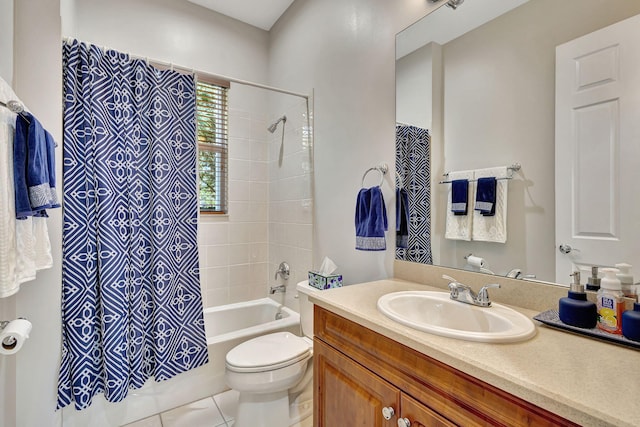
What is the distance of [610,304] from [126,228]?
77.4 inches

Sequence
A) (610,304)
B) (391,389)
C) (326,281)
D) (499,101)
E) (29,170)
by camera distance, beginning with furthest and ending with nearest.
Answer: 1. (326,281)
2. (499,101)
3. (29,170)
4. (391,389)
5. (610,304)

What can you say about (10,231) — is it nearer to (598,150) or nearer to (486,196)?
(486,196)

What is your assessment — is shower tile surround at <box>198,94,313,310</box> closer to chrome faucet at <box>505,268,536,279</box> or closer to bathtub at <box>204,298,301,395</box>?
bathtub at <box>204,298,301,395</box>

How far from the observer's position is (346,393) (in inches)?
42.2

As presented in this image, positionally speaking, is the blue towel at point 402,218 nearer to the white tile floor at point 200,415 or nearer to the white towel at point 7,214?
the white tile floor at point 200,415

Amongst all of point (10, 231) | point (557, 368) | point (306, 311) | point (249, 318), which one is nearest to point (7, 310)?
point (10, 231)

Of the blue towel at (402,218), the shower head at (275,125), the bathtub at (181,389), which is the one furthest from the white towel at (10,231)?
the shower head at (275,125)

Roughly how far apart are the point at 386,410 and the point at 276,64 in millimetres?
2758

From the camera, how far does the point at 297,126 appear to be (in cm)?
240

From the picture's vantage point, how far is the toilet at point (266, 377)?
59.0 inches

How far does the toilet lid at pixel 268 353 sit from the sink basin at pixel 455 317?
749mm

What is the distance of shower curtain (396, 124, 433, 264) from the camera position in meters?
1.42

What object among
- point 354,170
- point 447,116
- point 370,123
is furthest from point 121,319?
point 447,116

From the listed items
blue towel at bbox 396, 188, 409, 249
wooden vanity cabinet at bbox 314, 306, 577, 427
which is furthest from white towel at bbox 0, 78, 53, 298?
blue towel at bbox 396, 188, 409, 249
